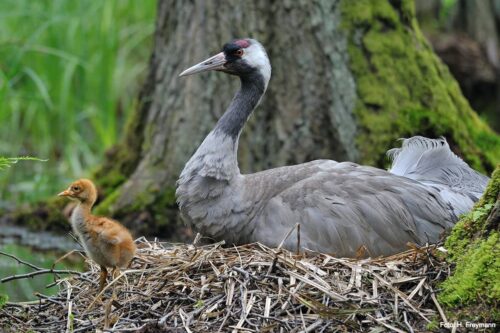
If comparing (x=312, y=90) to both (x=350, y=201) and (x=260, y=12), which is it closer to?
(x=260, y=12)

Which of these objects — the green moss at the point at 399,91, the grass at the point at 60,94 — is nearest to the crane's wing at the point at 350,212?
the green moss at the point at 399,91

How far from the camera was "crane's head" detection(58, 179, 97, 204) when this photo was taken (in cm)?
574

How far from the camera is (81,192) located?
18.9 feet

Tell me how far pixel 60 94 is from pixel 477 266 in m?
8.31

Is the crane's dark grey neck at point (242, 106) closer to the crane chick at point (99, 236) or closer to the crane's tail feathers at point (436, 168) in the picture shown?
the crane's tail feathers at point (436, 168)

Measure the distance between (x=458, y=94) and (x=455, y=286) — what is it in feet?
16.7

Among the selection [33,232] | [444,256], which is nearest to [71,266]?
[33,232]

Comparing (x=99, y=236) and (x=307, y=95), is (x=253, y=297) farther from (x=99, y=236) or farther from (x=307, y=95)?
(x=307, y=95)

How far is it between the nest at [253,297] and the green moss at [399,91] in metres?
3.62

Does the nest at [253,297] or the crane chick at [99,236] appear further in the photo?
the crane chick at [99,236]

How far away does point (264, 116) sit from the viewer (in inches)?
389

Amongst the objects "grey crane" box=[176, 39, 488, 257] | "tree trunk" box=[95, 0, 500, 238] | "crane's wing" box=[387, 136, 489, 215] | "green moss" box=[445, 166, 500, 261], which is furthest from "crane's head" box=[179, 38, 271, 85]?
"green moss" box=[445, 166, 500, 261]

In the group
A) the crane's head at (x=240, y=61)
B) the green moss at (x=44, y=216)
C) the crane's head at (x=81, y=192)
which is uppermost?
the crane's head at (x=240, y=61)

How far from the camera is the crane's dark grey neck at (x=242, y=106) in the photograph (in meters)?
7.31
